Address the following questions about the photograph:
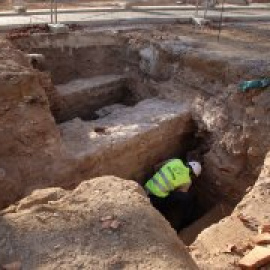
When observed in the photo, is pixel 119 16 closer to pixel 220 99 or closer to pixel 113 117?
pixel 113 117

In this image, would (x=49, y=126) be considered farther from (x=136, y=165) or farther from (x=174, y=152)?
(x=174, y=152)

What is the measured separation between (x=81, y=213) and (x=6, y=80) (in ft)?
11.1

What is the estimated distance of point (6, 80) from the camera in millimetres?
6309

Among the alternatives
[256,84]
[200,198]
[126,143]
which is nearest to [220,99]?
[256,84]

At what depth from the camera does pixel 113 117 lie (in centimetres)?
770

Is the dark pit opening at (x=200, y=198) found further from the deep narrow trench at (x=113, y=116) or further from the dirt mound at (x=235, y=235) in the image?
the dirt mound at (x=235, y=235)

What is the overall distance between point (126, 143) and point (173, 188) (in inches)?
42.2

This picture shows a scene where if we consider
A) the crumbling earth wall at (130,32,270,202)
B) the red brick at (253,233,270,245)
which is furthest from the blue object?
the red brick at (253,233,270,245)

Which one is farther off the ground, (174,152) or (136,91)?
(136,91)

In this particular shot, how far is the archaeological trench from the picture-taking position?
3438 mm

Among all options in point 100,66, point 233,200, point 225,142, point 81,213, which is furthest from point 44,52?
point 81,213

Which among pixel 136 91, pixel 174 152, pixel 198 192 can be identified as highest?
pixel 136 91

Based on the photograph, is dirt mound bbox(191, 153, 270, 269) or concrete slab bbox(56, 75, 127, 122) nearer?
dirt mound bbox(191, 153, 270, 269)

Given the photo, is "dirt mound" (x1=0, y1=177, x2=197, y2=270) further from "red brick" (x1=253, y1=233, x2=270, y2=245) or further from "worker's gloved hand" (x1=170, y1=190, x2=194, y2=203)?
"worker's gloved hand" (x1=170, y1=190, x2=194, y2=203)
